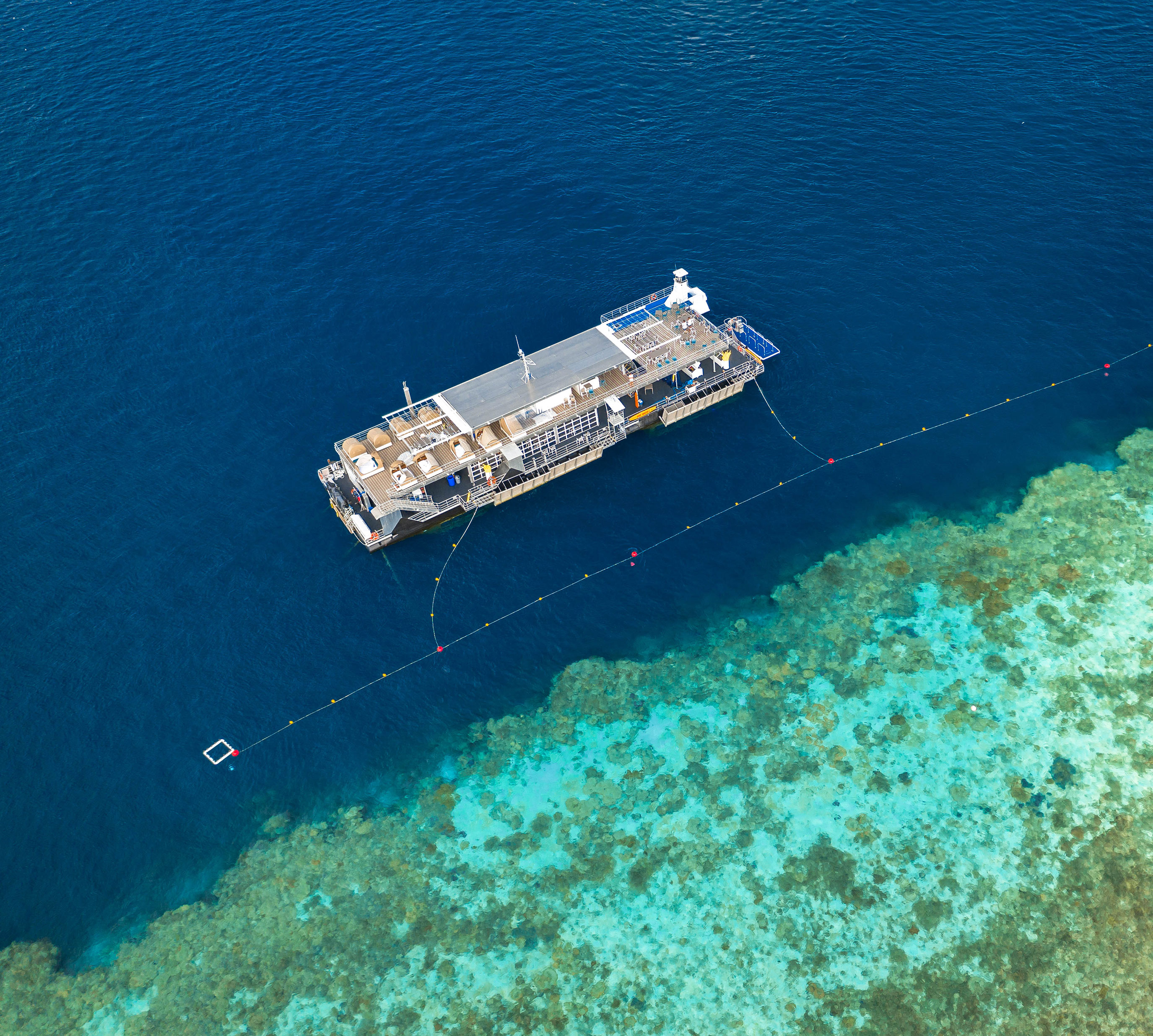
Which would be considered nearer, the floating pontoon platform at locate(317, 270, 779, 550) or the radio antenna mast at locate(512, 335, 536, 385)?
the floating pontoon platform at locate(317, 270, 779, 550)

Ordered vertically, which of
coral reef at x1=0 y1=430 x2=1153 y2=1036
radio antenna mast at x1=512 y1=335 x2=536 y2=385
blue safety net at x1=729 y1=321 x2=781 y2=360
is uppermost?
radio antenna mast at x1=512 y1=335 x2=536 y2=385

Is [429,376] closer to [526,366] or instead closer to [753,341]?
[526,366]

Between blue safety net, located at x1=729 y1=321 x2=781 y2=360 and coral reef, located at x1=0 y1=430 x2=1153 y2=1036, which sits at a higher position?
blue safety net, located at x1=729 y1=321 x2=781 y2=360

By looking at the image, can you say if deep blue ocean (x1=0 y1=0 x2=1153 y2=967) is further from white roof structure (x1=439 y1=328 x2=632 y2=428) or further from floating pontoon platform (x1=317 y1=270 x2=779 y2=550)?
white roof structure (x1=439 y1=328 x2=632 y2=428)

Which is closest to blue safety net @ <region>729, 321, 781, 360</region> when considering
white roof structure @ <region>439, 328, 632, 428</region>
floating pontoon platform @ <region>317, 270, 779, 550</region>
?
floating pontoon platform @ <region>317, 270, 779, 550</region>

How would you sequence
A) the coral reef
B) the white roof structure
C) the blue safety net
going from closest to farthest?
the coral reef, the white roof structure, the blue safety net

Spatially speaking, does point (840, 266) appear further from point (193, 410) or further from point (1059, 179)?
point (193, 410)

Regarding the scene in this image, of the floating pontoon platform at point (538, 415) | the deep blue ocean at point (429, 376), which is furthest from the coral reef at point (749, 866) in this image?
the floating pontoon platform at point (538, 415)

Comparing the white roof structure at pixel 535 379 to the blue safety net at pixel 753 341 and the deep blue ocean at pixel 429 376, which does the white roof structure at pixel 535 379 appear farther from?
the blue safety net at pixel 753 341
